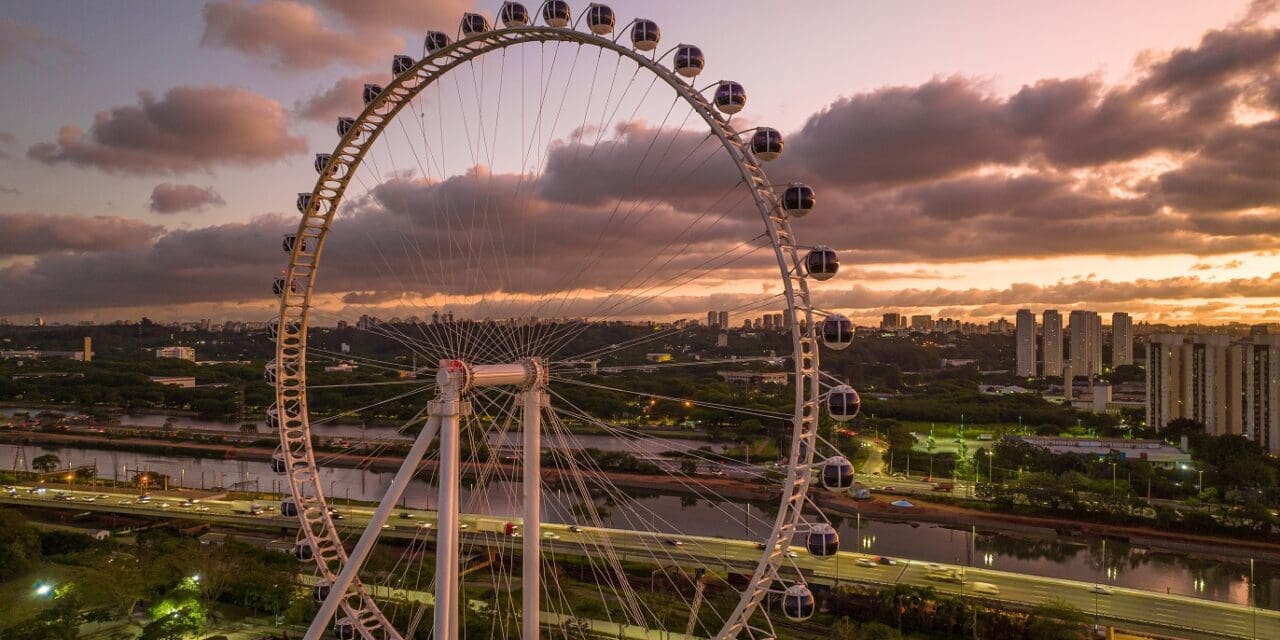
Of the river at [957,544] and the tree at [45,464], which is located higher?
the tree at [45,464]

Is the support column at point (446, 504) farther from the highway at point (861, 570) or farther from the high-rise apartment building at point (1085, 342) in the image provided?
the high-rise apartment building at point (1085, 342)

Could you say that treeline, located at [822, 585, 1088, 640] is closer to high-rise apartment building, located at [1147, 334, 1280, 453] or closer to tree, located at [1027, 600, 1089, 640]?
tree, located at [1027, 600, 1089, 640]

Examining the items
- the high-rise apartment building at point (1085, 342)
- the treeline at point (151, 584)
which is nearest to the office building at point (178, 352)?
the treeline at point (151, 584)

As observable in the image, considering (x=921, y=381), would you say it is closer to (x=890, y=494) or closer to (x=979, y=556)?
(x=890, y=494)

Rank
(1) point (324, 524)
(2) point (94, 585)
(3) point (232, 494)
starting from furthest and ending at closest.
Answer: (3) point (232, 494) < (2) point (94, 585) < (1) point (324, 524)

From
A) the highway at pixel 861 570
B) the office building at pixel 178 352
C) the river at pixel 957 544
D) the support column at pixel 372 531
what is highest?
the support column at pixel 372 531

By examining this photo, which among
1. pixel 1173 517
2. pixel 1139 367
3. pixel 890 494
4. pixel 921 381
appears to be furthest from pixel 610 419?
pixel 1139 367
